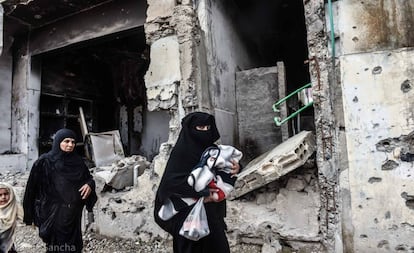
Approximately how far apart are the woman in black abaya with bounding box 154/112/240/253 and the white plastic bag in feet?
0.15

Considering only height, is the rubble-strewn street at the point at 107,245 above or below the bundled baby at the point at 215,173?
below

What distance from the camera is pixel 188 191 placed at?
1.80 meters

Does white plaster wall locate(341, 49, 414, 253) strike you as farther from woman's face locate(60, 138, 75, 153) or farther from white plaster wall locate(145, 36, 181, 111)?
woman's face locate(60, 138, 75, 153)

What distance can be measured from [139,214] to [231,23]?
120 inches

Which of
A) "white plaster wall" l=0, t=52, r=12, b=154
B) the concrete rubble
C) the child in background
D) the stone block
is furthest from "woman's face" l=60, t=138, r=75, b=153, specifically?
"white plaster wall" l=0, t=52, r=12, b=154

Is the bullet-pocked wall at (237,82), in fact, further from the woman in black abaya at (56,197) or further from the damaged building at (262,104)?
the woman in black abaya at (56,197)

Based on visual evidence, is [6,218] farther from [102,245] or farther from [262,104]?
[262,104]

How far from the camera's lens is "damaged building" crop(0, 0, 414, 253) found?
2.52 m

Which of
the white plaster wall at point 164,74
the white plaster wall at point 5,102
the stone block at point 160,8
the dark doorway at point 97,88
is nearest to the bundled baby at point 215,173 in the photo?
the white plaster wall at point 164,74

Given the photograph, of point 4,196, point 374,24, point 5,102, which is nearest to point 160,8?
point 374,24

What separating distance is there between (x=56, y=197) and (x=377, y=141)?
2.75m

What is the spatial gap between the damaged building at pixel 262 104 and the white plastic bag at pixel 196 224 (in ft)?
3.82

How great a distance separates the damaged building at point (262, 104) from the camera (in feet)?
8.27

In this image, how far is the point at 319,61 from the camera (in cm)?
276
